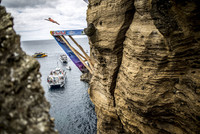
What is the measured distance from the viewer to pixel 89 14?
37.4 ft

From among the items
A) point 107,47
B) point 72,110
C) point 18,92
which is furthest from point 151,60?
point 72,110

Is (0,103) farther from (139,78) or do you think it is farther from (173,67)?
(173,67)

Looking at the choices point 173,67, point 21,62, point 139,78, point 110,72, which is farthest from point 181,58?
point 21,62

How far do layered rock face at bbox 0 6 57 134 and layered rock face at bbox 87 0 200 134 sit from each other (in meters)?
5.97

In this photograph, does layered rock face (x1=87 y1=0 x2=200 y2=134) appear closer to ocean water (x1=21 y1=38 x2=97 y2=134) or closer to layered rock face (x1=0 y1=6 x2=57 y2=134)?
layered rock face (x1=0 y1=6 x2=57 y2=134)

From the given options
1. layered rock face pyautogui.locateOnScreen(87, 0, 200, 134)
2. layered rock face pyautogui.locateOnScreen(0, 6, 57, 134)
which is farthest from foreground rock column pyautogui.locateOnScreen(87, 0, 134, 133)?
layered rock face pyautogui.locateOnScreen(0, 6, 57, 134)

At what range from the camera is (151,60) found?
301 inches

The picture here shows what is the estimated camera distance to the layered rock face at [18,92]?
9.50 feet

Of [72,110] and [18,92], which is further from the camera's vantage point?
[72,110]

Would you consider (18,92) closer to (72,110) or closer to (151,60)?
(151,60)

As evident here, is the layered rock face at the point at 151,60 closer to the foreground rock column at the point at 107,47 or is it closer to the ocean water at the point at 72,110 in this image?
the foreground rock column at the point at 107,47

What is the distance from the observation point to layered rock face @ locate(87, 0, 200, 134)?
6480 mm

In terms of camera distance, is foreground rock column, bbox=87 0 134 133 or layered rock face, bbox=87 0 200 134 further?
foreground rock column, bbox=87 0 134 133

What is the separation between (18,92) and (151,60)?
6647 millimetres
